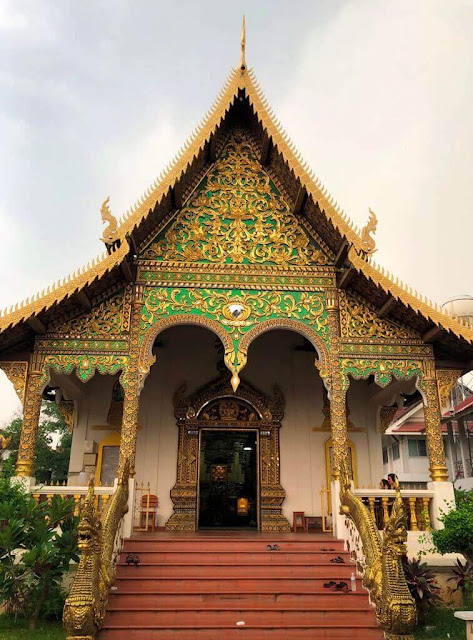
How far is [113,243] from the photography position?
23.2ft

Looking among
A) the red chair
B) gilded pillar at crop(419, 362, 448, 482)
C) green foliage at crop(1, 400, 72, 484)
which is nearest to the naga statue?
the red chair

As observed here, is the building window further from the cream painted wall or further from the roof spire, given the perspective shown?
the roof spire

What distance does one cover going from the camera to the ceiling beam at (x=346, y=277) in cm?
733

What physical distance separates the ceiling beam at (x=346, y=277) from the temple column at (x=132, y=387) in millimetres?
2779

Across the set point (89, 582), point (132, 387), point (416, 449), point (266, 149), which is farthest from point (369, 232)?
point (416, 449)

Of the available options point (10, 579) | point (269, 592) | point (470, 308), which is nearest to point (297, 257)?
point (269, 592)

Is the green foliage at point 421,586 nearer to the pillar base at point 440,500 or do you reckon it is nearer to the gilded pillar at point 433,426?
the pillar base at point 440,500

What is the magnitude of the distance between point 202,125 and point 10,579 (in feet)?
20.3

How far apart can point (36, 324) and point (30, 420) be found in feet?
3.97

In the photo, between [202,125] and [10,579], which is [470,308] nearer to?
[202,125]

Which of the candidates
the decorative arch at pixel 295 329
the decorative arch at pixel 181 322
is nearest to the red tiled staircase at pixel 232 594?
the decorative arch at pixel 295 329

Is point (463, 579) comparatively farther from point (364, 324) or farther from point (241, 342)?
point (241, 342)

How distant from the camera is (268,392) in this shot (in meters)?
9.31

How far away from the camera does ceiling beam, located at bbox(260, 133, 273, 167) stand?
8031 mm
